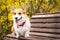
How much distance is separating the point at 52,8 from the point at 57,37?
137 inches

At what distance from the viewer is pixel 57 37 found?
3580 millimetres

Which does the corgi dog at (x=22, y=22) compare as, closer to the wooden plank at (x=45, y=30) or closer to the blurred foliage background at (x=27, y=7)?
the wooden plank at (x=45, y=30)

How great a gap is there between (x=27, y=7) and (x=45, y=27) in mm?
3256

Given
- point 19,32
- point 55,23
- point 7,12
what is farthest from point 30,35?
point 7,12

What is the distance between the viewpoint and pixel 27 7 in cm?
709

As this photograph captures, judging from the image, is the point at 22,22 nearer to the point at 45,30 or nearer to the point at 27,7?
the point at 45,30

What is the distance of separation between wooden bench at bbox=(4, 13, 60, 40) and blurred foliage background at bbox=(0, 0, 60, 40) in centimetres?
261

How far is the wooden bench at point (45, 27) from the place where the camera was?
3648mm

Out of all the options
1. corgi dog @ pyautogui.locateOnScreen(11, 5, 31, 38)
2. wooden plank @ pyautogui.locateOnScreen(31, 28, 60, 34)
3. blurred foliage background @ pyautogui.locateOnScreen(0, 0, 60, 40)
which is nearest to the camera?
wooden plank @ pyautogui.locateOnScreen(31, 28, 60, 34)

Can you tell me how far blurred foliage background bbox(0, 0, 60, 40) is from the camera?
22.6 ft

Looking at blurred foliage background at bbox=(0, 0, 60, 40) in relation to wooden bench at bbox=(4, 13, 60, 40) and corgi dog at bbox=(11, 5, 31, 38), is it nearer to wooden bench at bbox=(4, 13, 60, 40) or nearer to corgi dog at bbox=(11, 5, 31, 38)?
corgi dog at bbox=(11, 5, 31, 38)

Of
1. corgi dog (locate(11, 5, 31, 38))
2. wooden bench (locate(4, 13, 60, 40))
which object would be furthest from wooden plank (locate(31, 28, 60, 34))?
corgi dog (locate(11, 5, 31, 38))

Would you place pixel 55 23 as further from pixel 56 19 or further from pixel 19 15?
pixel 19 15

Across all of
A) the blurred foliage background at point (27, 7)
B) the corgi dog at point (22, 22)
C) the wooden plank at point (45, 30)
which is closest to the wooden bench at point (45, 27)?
the wooden plank at point (45, 30)
